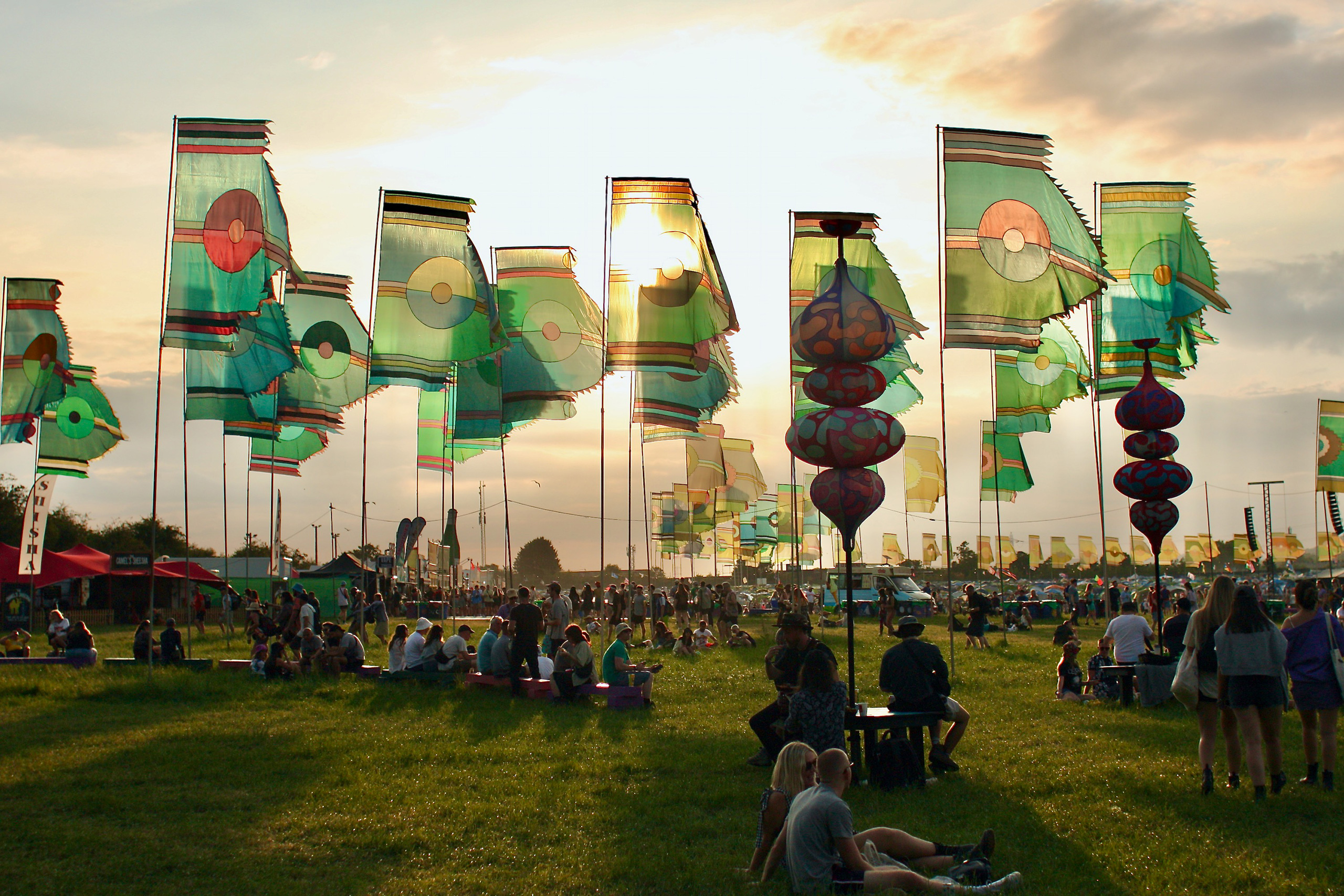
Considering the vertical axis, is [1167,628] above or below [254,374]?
below

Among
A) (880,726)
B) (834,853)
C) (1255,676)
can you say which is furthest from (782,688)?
(834,853)

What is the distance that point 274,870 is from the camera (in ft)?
23.6

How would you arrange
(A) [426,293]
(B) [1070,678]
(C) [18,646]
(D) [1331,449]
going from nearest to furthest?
(B) [1070,678]
(A) [426,293]
(C) [18,646]
(D) [1331,449]

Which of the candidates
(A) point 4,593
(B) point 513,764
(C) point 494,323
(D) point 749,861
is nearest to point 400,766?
(B) point 513,764

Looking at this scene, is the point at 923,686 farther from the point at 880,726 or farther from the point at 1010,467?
the point at 1010,467

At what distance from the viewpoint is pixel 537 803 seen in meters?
9.02

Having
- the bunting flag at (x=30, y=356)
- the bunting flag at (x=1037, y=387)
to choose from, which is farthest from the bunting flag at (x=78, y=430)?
the bunting flag at (x=1037, y=387)

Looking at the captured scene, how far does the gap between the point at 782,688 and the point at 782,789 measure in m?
4.05

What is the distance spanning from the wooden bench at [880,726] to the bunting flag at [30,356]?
1780 centimetres

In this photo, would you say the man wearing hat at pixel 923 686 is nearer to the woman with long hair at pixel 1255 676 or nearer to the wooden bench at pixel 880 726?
the wooden bench at pixel 880 726

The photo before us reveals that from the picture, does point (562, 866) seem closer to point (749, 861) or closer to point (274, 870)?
point (749, 861)

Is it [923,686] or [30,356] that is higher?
[30,356]

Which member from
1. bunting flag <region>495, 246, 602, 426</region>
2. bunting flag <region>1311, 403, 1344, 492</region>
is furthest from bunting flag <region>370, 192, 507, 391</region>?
bunting flag <region>1311, 403, 1344, 492</region>

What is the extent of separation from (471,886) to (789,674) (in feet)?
14.9
